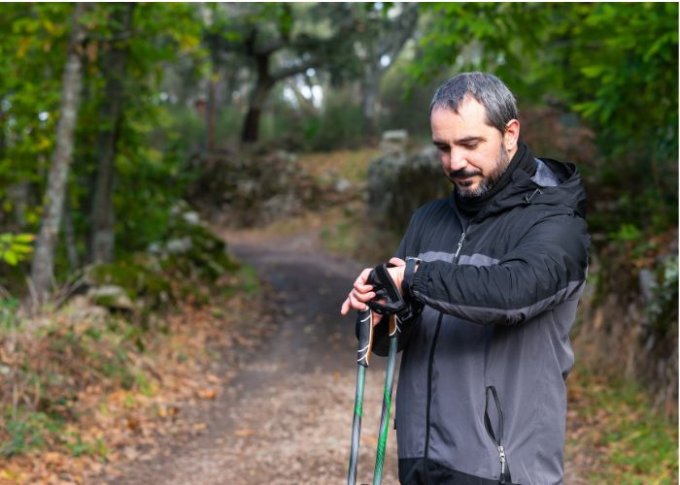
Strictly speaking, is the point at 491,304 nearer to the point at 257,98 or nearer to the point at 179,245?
the point at 179,245

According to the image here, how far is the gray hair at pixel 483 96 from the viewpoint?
2373 mm

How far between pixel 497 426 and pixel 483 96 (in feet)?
3.36

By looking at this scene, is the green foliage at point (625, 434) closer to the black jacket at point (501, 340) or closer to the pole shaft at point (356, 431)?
the pole shaft at point (356, 431)

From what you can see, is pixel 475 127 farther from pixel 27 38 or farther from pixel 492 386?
pixel 27 38

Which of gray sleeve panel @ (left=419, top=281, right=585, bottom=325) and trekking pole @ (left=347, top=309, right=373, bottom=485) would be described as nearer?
gray sleeve panel @ (left=419, top=281, right=585, bottom=325)

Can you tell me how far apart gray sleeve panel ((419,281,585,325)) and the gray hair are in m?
0.58

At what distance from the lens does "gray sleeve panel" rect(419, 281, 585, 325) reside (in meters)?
2.20

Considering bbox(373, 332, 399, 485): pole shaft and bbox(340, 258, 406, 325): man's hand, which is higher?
bbox(340, 258, 406, 325): man's hand

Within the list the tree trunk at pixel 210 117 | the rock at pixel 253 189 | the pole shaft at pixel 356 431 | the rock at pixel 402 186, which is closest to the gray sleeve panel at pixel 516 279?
the pole shaft at pixel 356 431

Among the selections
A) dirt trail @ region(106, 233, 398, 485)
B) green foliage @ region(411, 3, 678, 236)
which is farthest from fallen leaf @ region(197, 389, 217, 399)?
green foliage @ region(411, 3, 678, 236)

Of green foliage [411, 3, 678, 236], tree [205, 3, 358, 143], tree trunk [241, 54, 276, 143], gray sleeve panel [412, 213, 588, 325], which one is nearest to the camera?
gray sleeve panel [412, 213, 588, 325]

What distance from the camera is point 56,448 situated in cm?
592

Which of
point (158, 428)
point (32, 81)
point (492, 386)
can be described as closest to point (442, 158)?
point (492, 386)

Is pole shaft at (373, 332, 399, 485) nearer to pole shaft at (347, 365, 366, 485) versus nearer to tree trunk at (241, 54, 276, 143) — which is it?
pole shaft at (347, 365, 366, 485)
